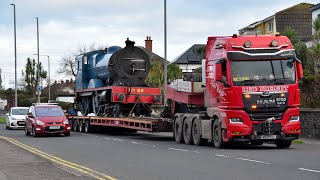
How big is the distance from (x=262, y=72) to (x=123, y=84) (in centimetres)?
1263

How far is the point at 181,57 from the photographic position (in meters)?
93.8

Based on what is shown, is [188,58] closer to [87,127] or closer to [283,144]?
[87,127]

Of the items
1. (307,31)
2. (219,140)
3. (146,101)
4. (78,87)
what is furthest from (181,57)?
(219,140)

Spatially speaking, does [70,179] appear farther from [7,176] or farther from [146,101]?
[146,101]

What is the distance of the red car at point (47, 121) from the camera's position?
30.1 m


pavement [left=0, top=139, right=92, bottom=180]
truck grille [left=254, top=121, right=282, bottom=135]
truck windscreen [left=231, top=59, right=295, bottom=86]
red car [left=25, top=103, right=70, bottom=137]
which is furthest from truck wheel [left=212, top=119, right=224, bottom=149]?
red car [left=25, top=103, right=70, bottom=137]

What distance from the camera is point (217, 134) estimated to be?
21.2 meters

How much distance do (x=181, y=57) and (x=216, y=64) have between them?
7325 cm

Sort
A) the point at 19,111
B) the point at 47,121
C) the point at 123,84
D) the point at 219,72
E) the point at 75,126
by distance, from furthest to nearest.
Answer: the point at 19,111 → the point at 75,126 → the point at 123,84 → the point at 47,121 → the point at 219,72

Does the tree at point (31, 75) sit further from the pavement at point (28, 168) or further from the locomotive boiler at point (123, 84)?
the pavement at point (28, 168)

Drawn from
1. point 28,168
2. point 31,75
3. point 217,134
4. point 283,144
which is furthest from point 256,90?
point 31,75

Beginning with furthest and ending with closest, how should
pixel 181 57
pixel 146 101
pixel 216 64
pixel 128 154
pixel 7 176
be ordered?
pixel 181 57
pixel 146 101
pixel 216 64
pixel 128 154
pixel 7 176

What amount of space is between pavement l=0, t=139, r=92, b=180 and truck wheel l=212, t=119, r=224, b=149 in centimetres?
616

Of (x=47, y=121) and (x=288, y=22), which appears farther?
(x=288, y=22)
